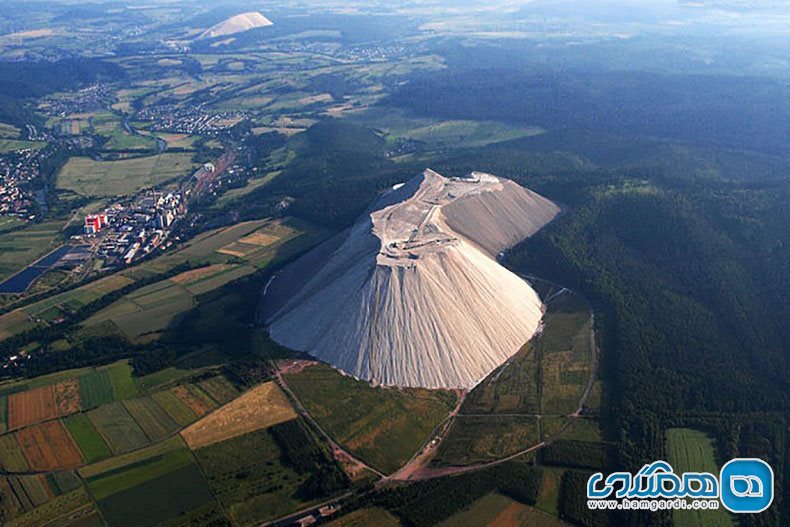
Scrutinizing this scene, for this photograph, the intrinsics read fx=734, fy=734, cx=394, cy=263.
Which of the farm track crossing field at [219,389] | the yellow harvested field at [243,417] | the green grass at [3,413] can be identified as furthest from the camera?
the farm track crossing field at [219,389]

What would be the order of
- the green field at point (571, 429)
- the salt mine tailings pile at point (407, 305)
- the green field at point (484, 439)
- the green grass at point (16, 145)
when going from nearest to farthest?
the green field at point (484, 439)
the green field at point (571, 429)
the salt mine tailings pile at point (407, 305)
the green grass at point (16, 145)

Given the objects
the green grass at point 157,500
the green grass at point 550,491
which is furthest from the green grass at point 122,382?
the green grass at point 550,491

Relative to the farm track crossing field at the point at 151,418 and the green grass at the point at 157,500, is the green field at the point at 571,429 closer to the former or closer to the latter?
the green grass at the point at 157,500

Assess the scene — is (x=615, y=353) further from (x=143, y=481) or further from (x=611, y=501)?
(x=143, y=481)

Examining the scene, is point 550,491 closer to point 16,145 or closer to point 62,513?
point 62,513

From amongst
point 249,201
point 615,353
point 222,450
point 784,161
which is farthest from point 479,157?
point 222,450

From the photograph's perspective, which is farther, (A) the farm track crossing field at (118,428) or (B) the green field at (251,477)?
(A) the farm track crossing field at (118,428)

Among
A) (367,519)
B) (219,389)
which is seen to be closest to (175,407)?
(219,389)
